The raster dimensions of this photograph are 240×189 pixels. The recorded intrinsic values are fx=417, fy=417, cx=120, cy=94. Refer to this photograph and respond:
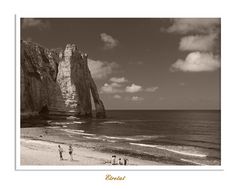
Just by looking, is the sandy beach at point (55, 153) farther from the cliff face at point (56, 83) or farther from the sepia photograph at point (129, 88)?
the cliff face at point (56, 83)

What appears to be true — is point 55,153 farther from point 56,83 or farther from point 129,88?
point 129,88

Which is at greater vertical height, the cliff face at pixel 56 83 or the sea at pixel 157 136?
the cliff face at pixel 56 83

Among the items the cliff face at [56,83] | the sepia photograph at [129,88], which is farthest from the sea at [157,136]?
the cliff face at [56,83]

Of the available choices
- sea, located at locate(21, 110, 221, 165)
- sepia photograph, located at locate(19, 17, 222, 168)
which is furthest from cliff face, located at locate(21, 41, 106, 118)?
sea, located at locate(21, 110, 221, 165)

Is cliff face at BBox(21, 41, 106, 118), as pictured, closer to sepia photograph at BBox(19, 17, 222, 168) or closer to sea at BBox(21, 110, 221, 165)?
sepia photograph at BBox(19, 17, 222, 168)

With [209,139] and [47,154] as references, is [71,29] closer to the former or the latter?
[47,154]
